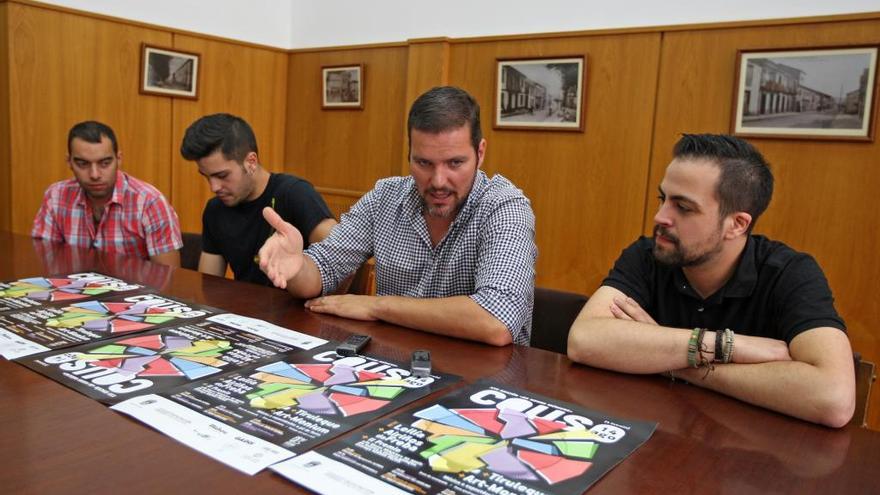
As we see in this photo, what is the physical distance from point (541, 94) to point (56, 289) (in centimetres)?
309

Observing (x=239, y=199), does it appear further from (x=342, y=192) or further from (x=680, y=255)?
(x=342, y=192)

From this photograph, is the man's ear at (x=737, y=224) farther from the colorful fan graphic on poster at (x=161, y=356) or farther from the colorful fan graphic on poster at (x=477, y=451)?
the colorful fan graphic on poster at (x=161, y=356)

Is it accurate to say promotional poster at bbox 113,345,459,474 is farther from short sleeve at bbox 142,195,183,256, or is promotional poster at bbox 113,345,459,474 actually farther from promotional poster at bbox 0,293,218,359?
short sleeve at bbox 142,195,183,256

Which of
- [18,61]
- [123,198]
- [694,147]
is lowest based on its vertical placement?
[123,198]

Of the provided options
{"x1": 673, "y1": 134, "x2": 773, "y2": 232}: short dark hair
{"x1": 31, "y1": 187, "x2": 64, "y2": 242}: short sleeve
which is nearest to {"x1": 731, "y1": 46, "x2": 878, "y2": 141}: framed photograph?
{"x1": 673, "y1": 134, "x2": 773, "y2": 232}: short dark hair


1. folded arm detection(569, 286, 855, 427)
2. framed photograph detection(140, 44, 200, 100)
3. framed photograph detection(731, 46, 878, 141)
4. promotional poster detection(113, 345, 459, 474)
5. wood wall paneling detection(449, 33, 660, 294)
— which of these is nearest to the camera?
promotional poster detection(113, 345, 459, 474)

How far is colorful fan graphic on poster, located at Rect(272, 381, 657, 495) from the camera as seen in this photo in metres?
0.83

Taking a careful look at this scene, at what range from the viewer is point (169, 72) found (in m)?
4.79

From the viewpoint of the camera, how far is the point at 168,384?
1.13 metres

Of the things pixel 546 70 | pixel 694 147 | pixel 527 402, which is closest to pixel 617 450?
pixel 527 402

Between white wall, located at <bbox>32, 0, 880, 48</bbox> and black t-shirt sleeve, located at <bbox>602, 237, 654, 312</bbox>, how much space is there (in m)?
2.45

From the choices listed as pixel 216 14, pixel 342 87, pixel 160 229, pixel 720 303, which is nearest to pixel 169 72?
pixel 216 14

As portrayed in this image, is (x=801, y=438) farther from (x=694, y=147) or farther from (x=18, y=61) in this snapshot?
(x=18, y=61)

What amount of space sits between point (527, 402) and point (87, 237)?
257cm
